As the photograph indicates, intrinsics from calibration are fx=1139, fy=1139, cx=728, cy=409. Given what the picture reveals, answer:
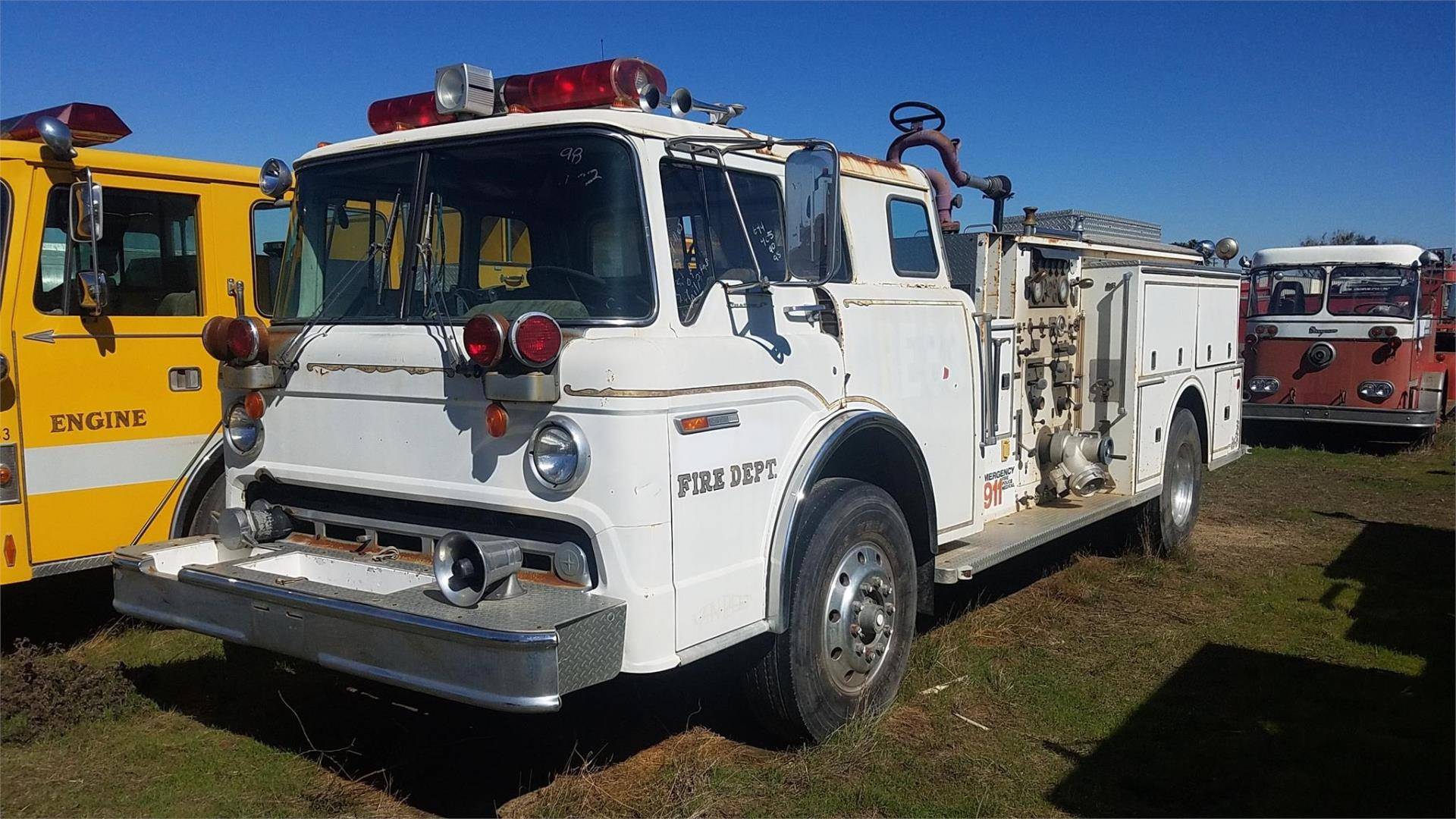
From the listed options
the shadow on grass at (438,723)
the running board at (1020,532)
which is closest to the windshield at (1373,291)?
the running board at (1020,532)

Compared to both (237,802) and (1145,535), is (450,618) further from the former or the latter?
(1145,535)

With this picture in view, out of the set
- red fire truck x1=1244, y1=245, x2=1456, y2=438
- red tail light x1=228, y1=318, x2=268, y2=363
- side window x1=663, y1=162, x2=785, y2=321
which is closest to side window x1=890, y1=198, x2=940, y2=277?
side window x1=663, y1=162, x2=785, y2=321

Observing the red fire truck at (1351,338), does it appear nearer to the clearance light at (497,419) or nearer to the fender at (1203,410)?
the fender at (1203,410)

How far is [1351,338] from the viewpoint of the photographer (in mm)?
13469

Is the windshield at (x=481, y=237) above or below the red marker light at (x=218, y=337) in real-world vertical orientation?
above

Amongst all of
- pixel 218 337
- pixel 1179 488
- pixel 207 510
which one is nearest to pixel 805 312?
pixel 218 337

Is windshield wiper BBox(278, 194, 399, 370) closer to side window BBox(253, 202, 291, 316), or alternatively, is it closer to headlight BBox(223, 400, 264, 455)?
headlight BBox(223, 400, 264, 455)

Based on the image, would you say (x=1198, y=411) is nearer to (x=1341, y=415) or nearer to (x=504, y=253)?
(x=504, y=253)

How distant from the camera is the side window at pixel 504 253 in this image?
4.09 meters

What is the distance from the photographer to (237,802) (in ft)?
Result: 13.7

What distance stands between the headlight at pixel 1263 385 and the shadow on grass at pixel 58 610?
12593mm

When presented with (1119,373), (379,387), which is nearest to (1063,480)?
(1119,373)

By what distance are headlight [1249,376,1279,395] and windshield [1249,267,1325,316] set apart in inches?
32.0

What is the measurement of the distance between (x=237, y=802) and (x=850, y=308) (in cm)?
300
